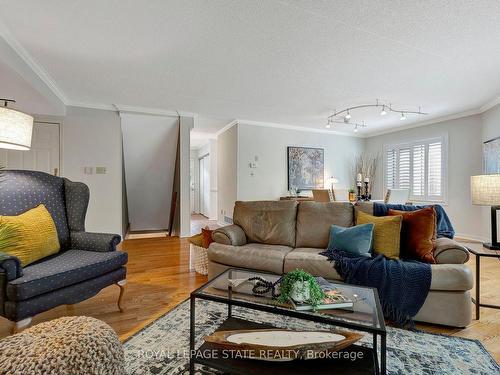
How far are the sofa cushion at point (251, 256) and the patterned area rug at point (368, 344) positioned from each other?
1.45 ft

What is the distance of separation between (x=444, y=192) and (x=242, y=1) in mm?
5522

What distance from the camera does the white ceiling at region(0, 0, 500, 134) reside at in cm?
210

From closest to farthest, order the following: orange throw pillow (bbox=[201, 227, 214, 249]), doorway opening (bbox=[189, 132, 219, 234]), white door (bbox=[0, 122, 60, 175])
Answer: orange throw pillow (bbox=[201, 227, 214, 249]) < white door (bbox=[0, 122, 60, 175]) < doorway opening (bbox=[189, 132, 219, 234])

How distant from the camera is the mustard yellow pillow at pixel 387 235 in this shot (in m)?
2.27

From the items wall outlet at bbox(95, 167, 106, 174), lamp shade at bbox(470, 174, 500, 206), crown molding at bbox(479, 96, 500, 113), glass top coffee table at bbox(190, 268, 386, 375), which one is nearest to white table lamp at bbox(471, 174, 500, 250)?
lamp shade at bbox(470, 174, 500, 206)

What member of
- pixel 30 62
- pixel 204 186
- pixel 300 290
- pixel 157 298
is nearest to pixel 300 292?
pixel 300 290

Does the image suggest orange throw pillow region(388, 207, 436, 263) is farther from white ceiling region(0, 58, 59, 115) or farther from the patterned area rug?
white ceiling region(0, 58, 59, 115)

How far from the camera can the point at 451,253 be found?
2.07m

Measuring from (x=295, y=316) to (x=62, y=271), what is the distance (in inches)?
60.8

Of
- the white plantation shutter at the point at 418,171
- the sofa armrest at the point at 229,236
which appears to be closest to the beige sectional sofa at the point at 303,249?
the sofa armrest at the point at 229,236

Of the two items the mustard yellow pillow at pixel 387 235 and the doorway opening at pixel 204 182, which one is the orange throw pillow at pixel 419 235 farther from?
the doorway opening at pixel 204 182

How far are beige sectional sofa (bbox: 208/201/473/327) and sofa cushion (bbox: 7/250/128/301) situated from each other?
3.07 feet

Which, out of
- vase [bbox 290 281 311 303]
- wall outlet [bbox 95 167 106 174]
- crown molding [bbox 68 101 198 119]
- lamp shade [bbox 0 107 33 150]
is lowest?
vase [bbox 290 281 311 303]

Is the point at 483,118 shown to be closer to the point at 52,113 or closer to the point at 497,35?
the point at 497,35
